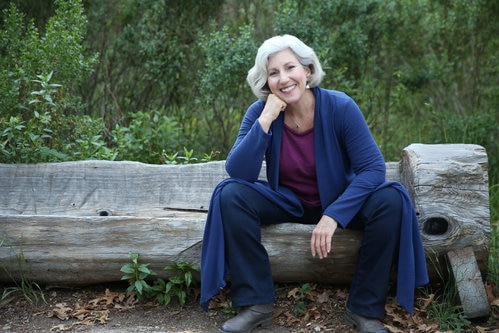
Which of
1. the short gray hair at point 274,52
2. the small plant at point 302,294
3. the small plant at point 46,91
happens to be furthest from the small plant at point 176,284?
the small plant at point 46,91

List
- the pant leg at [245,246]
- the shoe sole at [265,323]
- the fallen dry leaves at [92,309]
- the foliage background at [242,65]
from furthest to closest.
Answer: the foliage background at [242,65] < the fallen dry leaves at [92,309] < the shoe sole at [265,323] < the pant leg at [245,246]

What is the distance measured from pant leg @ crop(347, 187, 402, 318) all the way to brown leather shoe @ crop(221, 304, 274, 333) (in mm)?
509

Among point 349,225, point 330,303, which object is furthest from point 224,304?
point 349,225

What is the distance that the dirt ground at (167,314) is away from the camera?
14.2 ft

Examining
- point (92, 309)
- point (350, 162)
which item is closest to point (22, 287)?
point (92, 309)

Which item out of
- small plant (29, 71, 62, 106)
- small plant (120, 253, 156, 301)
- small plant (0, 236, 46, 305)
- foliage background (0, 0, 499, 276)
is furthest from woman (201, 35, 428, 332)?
foliage background (0, 0, 499, 276)

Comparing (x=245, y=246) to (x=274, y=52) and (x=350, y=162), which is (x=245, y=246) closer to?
(x=350, y=162)

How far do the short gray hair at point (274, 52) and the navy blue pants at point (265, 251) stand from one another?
628 millimetres

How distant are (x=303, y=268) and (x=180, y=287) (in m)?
0.78

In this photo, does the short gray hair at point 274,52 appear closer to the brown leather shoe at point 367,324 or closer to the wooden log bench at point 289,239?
the wooden log bench at point 289,239

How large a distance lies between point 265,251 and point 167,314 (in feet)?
2.61

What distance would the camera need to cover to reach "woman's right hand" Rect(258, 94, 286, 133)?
418 cm

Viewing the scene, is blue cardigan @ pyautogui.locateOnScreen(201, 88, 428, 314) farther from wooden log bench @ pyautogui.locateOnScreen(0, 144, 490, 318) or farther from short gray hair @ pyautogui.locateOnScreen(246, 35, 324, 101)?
wooden log bench @ pyautogui.locateOnScreen(0, 144, 490, 318)

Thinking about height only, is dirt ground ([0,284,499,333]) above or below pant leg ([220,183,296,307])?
below
